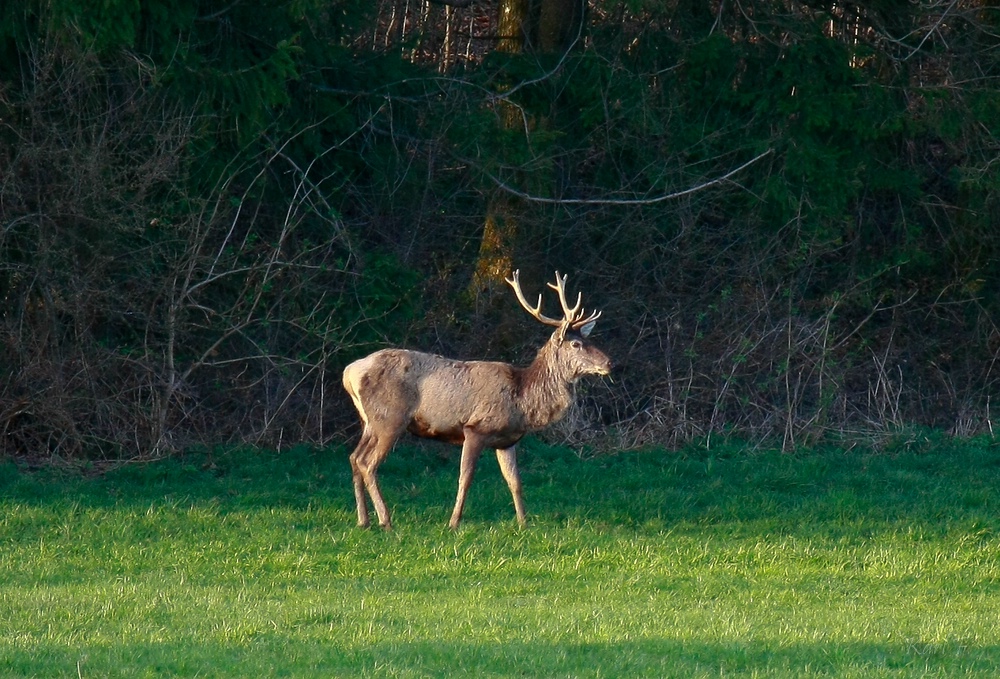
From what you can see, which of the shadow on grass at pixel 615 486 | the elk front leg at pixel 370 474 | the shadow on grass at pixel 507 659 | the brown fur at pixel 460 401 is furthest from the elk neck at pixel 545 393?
the shadow on grass at pixel 507 659

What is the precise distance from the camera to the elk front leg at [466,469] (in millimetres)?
10859

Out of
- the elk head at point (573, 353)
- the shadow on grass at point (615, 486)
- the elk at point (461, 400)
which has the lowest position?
the shadow on grass at point (615, 486)

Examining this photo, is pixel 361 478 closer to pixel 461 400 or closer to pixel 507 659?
pixel 461 400

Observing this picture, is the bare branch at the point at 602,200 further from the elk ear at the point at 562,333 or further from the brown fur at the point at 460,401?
the brown fur at the point at 460,401

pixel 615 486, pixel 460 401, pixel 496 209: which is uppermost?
pixel 496 209

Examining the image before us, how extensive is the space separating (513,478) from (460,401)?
75 centimetres

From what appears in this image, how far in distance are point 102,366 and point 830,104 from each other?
8749 millimetres

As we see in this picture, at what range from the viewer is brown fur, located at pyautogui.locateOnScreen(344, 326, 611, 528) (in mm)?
11055

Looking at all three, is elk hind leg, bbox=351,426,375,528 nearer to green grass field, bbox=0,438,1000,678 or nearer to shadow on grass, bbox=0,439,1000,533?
green grass field, bbox=0,438,1000,678

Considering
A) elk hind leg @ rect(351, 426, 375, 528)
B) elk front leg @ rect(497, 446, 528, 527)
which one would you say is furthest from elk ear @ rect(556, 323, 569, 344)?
elk hind leg @ rect(351, 426, 375, 528)

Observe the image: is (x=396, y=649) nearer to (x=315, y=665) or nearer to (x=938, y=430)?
(x=315, y=665)

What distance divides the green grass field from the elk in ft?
1.63

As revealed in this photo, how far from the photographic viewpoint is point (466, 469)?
10906 millimetres

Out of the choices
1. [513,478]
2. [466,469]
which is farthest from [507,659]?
[513,478]
